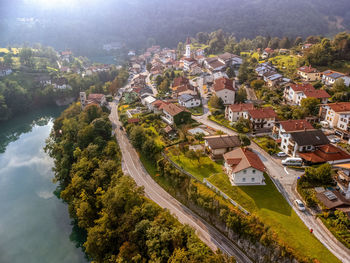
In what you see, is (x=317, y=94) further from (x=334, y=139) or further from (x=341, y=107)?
(x=334, y=139)

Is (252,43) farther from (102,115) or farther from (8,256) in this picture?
(8,256)

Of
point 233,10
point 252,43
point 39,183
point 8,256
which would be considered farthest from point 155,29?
point 8,256

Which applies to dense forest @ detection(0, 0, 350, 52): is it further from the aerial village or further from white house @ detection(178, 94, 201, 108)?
white house @ detection(178, 94, 201, 108)

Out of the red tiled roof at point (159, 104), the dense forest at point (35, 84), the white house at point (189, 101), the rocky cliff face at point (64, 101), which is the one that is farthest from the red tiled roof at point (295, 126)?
the rocky cliff face at point (64, 101)

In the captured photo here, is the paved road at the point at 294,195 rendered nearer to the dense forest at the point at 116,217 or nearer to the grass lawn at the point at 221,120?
the grass lawn at the point at 221,120

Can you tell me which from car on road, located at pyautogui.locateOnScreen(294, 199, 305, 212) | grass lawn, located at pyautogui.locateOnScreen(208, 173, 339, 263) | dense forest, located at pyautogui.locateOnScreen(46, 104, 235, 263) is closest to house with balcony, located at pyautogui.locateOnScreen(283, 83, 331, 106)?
grass lawn, located at pyautogui.locateOnScreen(208, 173, 339, 263)

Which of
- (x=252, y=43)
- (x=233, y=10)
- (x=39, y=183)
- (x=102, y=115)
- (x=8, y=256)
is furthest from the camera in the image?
(x=233, y=10)

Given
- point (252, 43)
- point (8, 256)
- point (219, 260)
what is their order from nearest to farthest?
1. point (219, 260)
2. point (8, 256)
3. point (252, 43)

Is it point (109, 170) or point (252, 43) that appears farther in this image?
point (252, 43)
